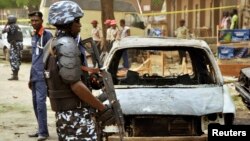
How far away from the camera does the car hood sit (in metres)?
5.11

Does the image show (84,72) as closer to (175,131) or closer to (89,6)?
(175,131)

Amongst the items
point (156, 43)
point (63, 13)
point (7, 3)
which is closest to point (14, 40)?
point (156, 43)

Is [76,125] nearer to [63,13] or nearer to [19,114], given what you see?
[63,13]

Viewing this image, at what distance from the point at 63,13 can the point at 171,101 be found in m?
1.99

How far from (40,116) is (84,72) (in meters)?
3.01

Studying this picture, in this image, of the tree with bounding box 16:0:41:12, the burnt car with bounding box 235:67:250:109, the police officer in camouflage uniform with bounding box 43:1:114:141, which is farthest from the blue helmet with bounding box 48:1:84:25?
the tree with bounding box 16:0:41:12

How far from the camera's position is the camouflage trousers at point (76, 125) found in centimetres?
384

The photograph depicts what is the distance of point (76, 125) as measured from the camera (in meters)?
3.88

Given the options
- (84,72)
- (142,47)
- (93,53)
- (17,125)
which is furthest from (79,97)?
(17,125)

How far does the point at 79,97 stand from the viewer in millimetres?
3697

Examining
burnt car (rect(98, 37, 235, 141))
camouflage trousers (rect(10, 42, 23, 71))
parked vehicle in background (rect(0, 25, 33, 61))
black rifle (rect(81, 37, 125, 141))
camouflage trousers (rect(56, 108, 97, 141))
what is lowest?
parked vehicle in background (rect(0, 25, 33, 61))

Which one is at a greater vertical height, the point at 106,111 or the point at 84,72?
the point at 84,72

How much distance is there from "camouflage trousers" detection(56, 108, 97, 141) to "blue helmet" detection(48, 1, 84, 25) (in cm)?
68

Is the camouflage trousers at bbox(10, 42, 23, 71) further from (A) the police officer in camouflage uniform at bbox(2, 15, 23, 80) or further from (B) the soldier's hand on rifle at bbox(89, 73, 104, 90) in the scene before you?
(B) the soldier's hand on rifle at bbox(89, 73, 104, 90)
